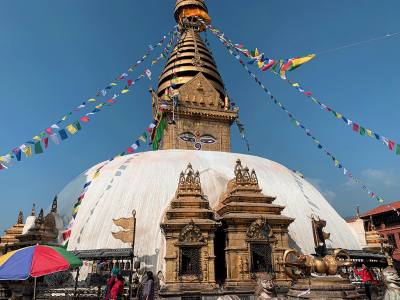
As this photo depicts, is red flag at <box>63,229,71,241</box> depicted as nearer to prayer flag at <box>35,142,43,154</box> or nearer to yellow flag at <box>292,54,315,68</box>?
prayer flag at <box>35,142,43,154</box>

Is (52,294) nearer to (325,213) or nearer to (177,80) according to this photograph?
(325,213)

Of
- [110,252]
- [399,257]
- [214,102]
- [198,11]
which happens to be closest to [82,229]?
[110,252]

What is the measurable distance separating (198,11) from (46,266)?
33228 mm

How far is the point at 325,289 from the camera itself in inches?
242

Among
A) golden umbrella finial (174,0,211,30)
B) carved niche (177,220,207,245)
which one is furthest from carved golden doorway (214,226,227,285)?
golden umbrella finial (174,0,211,30)

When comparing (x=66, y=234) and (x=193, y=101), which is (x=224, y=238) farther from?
(x=193, y=101)

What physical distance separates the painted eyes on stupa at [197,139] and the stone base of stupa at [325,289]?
19.2 m

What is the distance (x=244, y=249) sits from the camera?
11.5 m

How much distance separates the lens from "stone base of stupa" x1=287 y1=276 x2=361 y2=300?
6098 millimetres

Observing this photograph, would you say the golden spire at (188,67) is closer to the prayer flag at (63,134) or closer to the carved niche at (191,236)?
the prayer flag at (63,134)

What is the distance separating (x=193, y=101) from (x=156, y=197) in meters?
13.6

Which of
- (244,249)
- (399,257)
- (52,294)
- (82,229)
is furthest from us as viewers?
(399,257)

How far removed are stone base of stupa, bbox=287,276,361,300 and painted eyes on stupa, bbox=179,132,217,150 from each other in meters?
19.2

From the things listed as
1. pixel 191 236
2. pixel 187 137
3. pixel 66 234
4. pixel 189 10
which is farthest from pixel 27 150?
pixel 189 10
